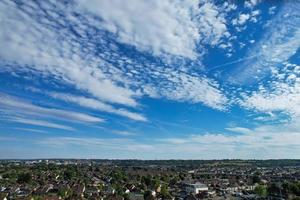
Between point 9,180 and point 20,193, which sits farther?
point 9,180

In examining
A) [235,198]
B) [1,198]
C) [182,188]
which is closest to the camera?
[1,198]

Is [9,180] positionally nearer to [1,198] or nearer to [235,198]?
[1,198]

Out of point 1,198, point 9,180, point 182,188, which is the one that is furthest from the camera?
point 9,180

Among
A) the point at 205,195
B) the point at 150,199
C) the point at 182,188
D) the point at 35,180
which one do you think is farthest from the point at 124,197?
the point at 35,180

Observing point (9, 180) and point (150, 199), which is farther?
point (9, 180)

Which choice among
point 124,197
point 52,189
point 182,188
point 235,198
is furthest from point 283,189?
point 52,189

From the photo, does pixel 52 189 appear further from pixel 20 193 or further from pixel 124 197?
pixel 124 197

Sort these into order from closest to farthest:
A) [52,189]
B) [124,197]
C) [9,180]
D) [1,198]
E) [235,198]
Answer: [1,198], [124,197], [235,198], [52,189], [9,180]

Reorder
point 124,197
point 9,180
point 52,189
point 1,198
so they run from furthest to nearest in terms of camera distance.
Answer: point 9,180 < point 52,189 < point 124,197 < point 1,198

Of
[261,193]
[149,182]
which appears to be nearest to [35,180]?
[149,182]
